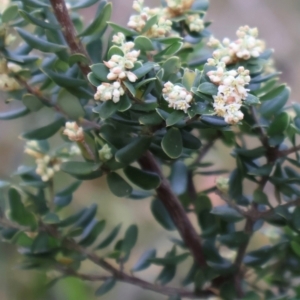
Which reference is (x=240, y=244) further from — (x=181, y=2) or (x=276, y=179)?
(x=181, y=2)

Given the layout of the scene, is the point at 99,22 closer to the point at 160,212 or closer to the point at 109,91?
the point at 109,91

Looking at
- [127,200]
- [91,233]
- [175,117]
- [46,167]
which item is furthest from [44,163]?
[127,200]

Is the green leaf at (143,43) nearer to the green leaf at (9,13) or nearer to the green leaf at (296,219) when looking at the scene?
the green leaf at (9,13)

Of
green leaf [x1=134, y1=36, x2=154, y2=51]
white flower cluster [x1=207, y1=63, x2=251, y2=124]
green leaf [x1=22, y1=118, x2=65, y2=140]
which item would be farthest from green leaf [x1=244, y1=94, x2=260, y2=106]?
green leaf [x1=22, y1=118, x2=65, y2=140]

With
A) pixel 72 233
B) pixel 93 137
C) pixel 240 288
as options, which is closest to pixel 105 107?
pixel 93 137

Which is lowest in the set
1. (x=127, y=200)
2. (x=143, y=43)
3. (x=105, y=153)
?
(x=127, y=200)

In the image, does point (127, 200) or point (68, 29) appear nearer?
point (68, 29)
